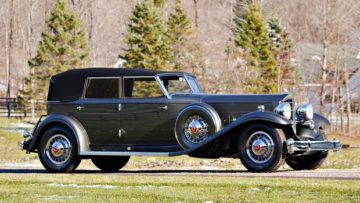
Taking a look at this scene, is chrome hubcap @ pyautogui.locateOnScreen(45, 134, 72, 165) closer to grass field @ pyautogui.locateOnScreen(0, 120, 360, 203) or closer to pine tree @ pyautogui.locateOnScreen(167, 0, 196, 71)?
grass field @ pyautogui.locateOnScreen(0, 120, 360, 203)

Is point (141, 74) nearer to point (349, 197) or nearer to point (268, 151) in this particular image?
point (268, 151)

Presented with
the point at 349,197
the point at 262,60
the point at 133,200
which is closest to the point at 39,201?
the point at 133,200

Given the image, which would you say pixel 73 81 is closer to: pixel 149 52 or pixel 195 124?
pixel 195 124

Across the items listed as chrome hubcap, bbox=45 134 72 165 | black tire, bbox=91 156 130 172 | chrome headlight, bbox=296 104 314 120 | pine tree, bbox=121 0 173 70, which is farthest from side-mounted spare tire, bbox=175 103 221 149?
pine tree, bbox=121 0 173 70

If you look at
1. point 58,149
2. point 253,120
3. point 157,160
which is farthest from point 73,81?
point 157,160

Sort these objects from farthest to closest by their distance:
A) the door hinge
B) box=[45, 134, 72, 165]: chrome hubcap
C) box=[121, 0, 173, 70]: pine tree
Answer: box=[121, 0, 173, 70]: pine tree
box=[45, 134, 72, 165]: chrome hubcap
the door hinge

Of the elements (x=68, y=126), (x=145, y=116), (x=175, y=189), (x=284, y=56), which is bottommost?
(x=175, y=189)

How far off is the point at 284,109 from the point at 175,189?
10.2ft

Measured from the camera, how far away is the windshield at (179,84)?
1225 cm

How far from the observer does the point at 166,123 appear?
11.8 m

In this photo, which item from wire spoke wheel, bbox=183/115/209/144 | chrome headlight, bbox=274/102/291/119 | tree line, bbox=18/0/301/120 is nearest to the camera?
chrome headlight, bbox=274/102/291/119

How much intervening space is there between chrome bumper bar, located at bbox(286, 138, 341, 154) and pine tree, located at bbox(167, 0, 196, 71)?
38369mm

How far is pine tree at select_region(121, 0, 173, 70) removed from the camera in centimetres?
4572

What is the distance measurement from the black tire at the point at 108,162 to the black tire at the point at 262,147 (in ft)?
11.7
